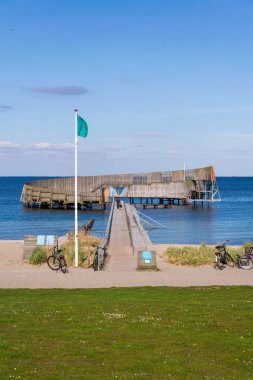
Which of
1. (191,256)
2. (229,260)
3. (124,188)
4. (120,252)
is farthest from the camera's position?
(124,188)

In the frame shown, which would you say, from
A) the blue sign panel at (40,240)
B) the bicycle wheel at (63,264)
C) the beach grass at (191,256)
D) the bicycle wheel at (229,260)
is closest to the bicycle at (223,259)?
the bicycle wheel at (229,260)

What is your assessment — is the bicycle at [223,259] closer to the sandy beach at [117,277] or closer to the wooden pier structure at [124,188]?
the sandy beach at [117,277]

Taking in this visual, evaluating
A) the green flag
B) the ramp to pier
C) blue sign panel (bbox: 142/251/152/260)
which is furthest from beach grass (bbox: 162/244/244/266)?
the green flag

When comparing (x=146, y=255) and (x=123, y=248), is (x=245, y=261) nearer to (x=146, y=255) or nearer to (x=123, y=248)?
(x=146, y=255)

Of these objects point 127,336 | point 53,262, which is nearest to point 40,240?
point 53,262

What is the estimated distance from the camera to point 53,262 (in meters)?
23.2

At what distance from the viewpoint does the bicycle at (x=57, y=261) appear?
22172 mm

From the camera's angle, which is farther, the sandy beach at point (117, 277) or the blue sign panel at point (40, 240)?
the blue sign panel at point (40, 240)

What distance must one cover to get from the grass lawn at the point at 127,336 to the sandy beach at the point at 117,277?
136 inches

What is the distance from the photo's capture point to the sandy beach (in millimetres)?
19062

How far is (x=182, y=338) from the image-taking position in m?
10.2

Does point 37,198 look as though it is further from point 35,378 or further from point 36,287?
point 35,378

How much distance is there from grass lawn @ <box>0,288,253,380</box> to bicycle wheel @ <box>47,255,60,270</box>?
24.4ft

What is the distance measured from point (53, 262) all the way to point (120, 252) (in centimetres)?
579
